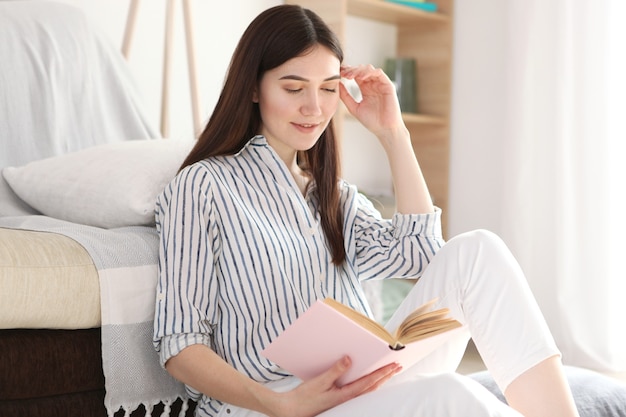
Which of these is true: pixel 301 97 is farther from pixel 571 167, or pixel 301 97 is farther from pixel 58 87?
pixel 571 167

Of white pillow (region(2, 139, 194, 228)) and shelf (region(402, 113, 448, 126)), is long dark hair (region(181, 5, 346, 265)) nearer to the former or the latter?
white pillow (region(2, 139, 194, 228))

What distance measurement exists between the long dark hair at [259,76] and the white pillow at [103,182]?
14 cm

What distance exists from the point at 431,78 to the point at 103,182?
2.15 metres

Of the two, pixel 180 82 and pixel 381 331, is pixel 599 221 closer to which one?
pixel 180 82

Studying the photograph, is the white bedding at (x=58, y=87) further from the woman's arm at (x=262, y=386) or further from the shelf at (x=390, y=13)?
the shelf at (x=390, y=13)

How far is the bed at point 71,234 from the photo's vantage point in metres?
1.30

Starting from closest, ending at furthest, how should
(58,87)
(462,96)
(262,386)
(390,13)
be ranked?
1. (262,386)
2. (58,87)
3. (390,13)
4. (462,96)

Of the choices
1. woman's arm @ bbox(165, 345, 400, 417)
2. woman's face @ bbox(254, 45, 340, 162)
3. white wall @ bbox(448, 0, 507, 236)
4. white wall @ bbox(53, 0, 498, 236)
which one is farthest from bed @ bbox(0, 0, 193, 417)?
white wall @ bbox(448, 0, 507, 236)

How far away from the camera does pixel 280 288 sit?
141 cm

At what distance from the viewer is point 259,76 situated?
4.84 ft

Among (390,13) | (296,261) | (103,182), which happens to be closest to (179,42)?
(390,13)

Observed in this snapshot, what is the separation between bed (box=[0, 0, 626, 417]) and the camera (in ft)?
4.26

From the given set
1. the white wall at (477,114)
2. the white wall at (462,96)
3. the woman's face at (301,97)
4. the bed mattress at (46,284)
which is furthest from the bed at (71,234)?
the white wall at (477,114)

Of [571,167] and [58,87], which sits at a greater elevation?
[58,87]
